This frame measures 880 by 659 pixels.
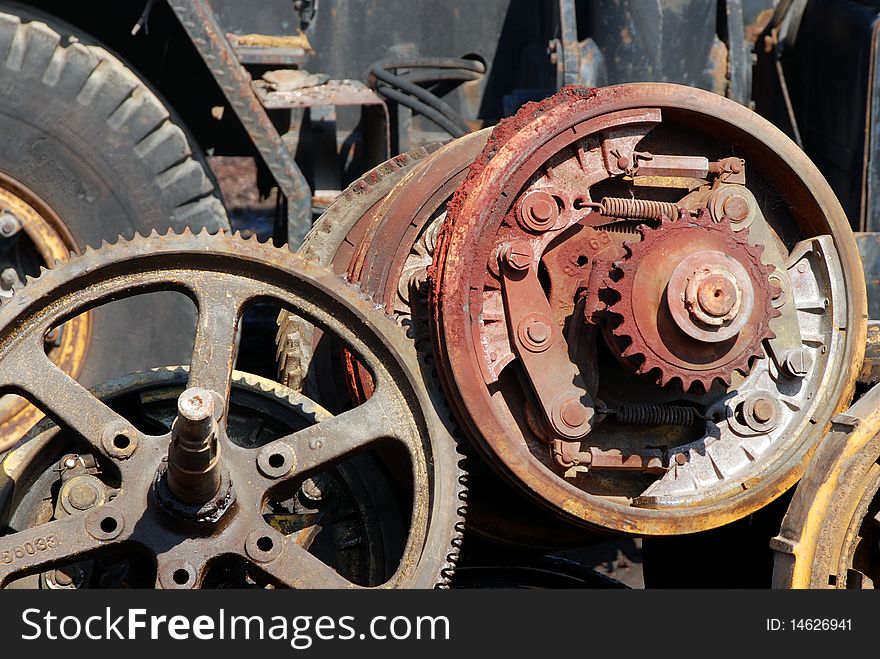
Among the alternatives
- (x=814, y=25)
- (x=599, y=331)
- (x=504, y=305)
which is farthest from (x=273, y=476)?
(x=814, y=25)

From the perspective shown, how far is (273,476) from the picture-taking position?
256 cm

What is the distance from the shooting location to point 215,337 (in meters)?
2.62

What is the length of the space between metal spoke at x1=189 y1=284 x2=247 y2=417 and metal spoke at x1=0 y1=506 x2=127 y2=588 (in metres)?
0.33

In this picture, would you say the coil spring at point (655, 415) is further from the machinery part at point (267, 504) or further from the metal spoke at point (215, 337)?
the metal spoke at point (215, 337)

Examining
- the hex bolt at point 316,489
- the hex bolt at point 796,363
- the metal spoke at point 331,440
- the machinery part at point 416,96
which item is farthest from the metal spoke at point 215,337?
the machinery part at point 416,96

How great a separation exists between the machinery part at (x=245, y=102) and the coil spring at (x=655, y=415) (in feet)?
3.83

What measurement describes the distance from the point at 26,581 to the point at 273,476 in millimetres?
624

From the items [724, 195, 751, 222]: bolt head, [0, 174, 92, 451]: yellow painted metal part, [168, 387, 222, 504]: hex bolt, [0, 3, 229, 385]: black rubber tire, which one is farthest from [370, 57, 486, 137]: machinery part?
[168, 387, 222, 504]: hex bolt

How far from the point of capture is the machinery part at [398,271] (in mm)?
2873

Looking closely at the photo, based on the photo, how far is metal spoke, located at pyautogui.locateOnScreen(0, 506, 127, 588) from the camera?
2441mm

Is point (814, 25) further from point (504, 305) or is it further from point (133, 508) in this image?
point (133, 508)

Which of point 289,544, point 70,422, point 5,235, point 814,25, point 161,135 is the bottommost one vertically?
point 289,544
